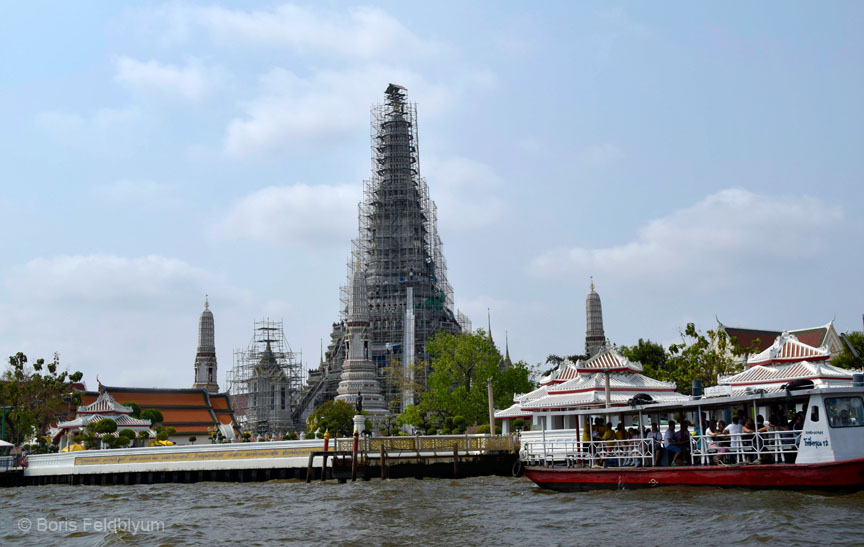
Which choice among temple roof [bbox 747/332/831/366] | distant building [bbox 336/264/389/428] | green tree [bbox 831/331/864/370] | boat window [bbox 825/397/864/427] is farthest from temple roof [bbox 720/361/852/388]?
distant building [bbox 336/264/389/428]

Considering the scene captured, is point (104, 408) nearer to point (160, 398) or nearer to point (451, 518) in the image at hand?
point (160, 398)

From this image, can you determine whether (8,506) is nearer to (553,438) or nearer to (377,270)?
(553,438)

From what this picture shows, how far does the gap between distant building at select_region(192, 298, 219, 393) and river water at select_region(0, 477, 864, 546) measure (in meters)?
56.5

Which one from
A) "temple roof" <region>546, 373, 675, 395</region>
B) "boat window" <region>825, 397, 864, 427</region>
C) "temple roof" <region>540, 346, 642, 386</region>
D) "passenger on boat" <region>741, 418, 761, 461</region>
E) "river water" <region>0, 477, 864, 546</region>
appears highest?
"temple roof" <region>540, 346, 642, 386</region>

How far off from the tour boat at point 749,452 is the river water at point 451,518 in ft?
1.22

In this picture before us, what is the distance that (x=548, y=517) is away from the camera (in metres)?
21.0

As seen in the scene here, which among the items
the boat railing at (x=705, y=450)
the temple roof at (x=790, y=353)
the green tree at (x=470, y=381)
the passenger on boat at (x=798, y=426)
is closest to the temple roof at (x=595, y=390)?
the temple roof at (x=790, y=353)

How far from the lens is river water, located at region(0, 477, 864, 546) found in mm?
17594

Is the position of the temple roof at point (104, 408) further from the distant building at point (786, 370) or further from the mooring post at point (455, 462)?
the distant building at point (786, 370)

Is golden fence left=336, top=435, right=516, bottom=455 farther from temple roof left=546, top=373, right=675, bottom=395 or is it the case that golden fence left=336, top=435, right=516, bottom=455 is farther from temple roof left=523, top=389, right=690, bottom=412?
temple roof left=546, top=373, right=675, bottom=395

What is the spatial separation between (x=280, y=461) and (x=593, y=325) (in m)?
62.1

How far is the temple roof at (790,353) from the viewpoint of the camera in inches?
1577

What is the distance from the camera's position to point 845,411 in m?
20.8

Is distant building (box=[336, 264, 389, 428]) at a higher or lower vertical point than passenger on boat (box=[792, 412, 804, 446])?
higher
